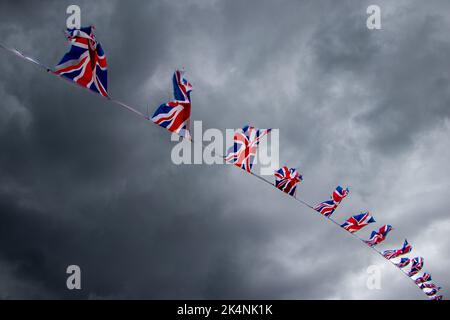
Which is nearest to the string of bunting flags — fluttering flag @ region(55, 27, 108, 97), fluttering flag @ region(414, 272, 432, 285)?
fluttering flag @ region(55, 27, 108, 97)

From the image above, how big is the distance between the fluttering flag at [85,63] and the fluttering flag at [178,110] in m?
2.66

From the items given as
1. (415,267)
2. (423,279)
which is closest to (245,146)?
(415,267)

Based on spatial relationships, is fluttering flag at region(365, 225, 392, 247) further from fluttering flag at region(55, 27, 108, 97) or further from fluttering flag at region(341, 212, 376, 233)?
fluttering flag at region(55, 27, 108, 97)

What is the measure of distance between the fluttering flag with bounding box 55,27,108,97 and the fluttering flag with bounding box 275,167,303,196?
12.3 m

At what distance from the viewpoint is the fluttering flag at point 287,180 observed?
22.8 m

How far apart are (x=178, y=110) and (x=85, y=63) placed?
4464mm

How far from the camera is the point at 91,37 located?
14289mm

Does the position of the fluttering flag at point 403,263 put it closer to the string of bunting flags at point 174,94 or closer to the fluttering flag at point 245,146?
the string of bunting flags at point 174,94

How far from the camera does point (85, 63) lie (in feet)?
46.7

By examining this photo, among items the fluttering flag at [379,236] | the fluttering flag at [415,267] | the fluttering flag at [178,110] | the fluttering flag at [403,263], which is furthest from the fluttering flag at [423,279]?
the fluttering flag at [178,110]
